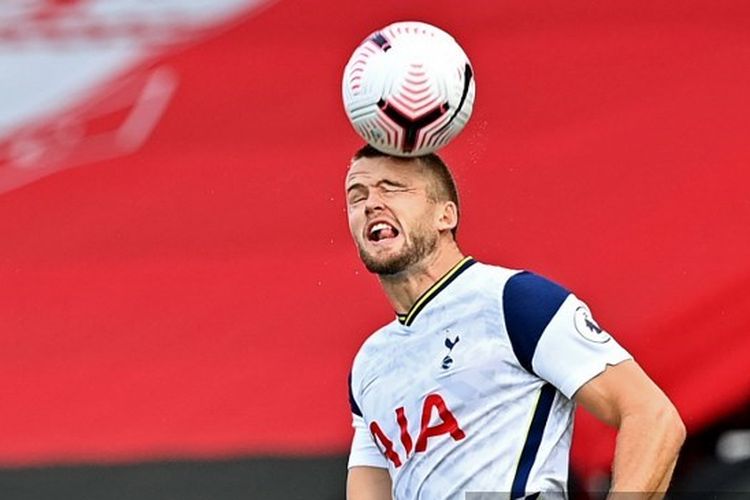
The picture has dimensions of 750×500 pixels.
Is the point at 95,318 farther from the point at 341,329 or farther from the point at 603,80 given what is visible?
the point at 603,80

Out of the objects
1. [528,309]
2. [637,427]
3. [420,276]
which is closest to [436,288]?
[420,276]

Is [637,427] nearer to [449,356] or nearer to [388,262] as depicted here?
[449,356]

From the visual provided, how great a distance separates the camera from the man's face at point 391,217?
2.87 meters

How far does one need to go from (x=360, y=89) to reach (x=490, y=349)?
506mm

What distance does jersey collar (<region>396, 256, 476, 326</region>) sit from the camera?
291 centimetres

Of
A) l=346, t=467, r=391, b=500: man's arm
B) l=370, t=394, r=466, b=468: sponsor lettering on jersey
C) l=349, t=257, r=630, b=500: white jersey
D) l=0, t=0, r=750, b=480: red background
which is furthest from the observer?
l=0, t=0, r=750, b=480: red background

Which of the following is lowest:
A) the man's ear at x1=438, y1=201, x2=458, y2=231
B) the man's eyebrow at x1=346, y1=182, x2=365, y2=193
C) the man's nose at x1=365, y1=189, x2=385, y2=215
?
the man's ear at x1=438, y1=201, x2=458, y2=231

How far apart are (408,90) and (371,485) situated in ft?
2.25

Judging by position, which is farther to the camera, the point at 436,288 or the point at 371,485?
the point at 371,485

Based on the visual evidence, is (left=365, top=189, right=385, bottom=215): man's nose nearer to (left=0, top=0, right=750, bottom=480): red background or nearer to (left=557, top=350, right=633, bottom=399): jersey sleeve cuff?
(left=557, top=350, right=633, bottom=399): jersey sleeve cuff

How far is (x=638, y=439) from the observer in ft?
8.50

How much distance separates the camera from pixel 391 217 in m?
2.87

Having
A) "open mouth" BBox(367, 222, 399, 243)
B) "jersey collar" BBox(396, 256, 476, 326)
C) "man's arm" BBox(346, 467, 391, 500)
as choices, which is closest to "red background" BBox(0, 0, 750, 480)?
"man's arm" BBox(346, 467, 391, 500)

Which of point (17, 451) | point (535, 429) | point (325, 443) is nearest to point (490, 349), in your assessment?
point (535, 429)
